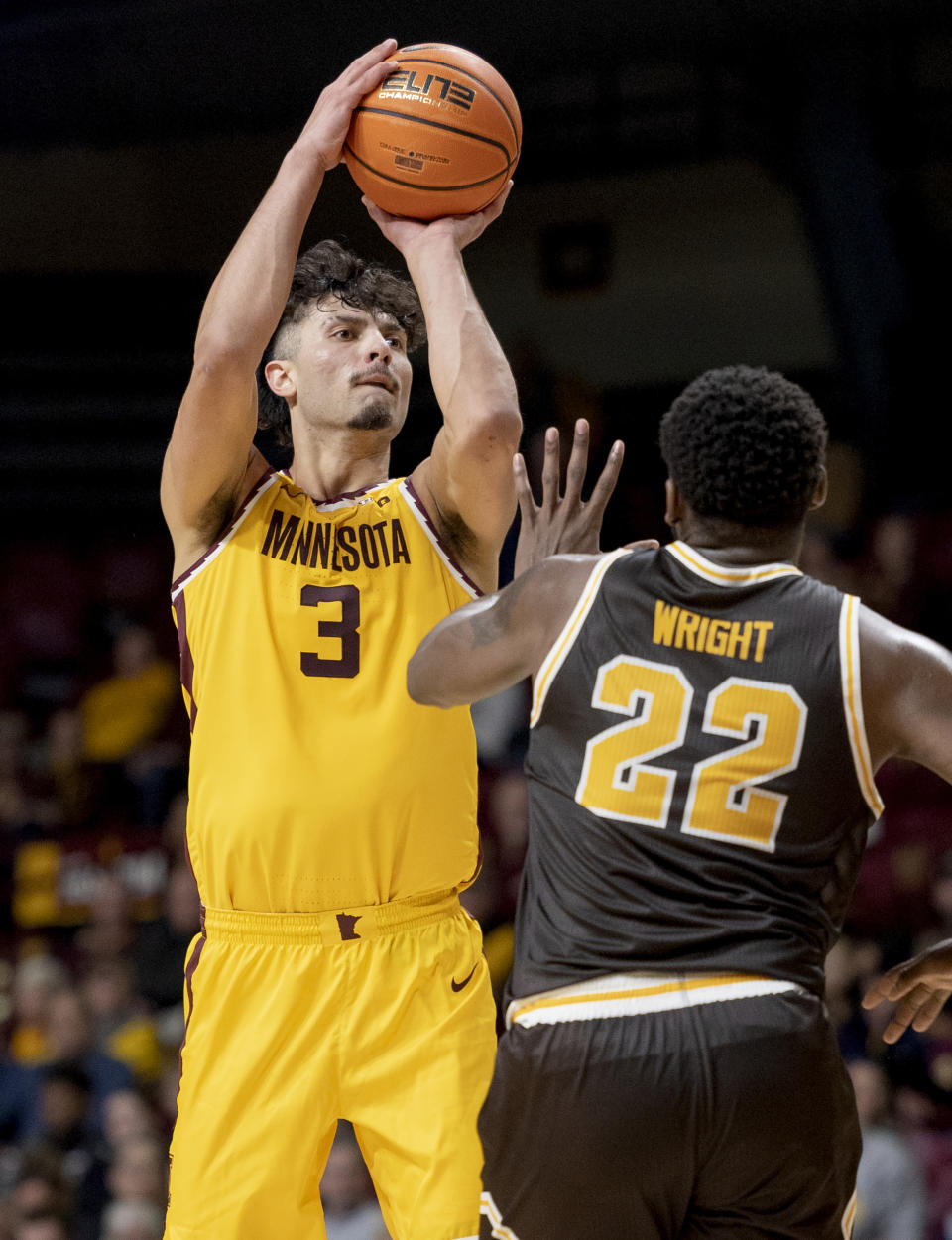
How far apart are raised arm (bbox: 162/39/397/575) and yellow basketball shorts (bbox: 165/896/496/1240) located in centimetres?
94

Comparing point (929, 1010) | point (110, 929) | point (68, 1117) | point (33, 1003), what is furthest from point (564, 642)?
point (33, 1003)

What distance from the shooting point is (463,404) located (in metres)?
3.18

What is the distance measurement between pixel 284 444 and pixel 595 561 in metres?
1.60

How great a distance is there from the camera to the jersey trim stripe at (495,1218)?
2.43 m

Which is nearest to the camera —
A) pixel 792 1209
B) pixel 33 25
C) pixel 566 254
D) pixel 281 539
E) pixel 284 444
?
pixel 792 1209

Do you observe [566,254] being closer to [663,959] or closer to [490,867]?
[490,867]

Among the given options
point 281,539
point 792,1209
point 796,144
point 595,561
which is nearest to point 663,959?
point 792,1209

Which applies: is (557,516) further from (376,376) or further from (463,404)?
(376,376)

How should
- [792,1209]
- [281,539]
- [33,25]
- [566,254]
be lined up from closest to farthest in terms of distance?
[792,1209], [281,539], [33,25], [566,254]

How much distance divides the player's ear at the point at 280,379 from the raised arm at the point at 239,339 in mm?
282

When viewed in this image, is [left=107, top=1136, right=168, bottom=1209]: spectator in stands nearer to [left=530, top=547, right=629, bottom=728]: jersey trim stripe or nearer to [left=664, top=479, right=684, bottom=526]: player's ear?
[left=530, top=547, right=629, bottom=728]: jersey trim stripe

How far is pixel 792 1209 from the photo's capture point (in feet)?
7.68

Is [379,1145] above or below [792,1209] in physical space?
below

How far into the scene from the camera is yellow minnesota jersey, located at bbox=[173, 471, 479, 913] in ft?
10.3
